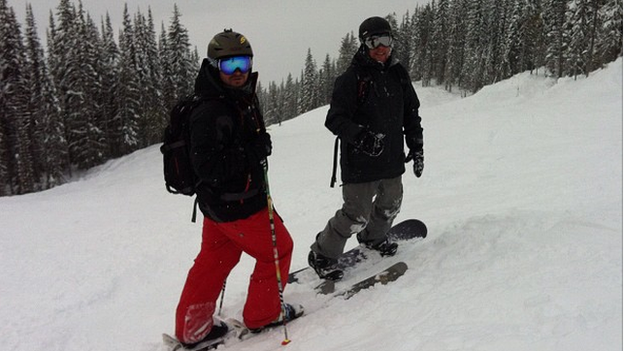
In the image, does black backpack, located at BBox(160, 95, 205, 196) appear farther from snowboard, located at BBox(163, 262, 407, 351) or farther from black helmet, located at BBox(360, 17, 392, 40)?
black helmet, located at BBox(360, 17, 392, 40)

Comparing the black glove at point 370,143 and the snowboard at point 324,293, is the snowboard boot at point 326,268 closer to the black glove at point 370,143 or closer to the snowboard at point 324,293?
the snowboard at point 324,293

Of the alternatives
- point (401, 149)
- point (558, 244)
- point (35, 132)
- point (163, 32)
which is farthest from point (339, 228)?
point (163, 32)

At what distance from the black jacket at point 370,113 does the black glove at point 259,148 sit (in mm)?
833

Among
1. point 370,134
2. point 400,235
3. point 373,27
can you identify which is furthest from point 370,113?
point 400,235

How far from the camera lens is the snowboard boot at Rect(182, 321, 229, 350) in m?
3.53

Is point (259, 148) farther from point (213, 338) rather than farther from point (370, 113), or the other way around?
point (213, 338)

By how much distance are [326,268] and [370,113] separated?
1.71 meters

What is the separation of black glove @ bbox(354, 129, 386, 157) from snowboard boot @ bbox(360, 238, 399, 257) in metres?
1.27

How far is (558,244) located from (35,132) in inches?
1710

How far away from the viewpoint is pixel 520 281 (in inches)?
122

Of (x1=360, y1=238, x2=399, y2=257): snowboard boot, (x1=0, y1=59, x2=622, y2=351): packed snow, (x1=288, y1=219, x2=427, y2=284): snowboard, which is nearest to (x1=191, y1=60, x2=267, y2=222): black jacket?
(x1=0, y1=59, x2=622, y2=351): packed snow

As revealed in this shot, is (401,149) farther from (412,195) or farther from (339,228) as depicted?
(412,195)

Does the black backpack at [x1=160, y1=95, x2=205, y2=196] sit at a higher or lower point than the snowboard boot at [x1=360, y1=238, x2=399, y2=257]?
higher

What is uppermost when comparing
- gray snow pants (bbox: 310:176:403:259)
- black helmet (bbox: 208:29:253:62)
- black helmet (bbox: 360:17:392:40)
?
black helmet (bbox: 360:17:392:40)
